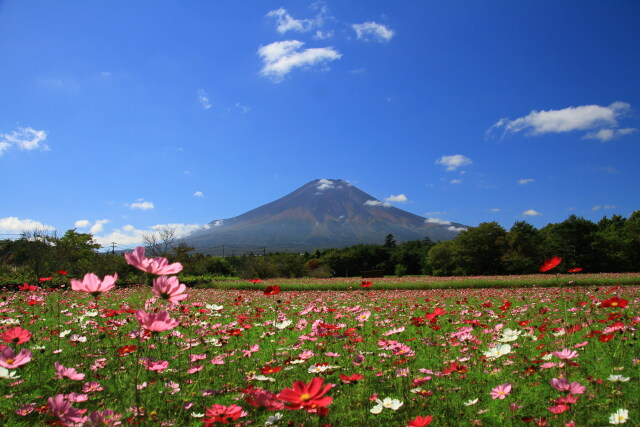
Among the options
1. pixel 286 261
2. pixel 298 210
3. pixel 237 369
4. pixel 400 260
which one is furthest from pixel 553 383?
pixel 298 210

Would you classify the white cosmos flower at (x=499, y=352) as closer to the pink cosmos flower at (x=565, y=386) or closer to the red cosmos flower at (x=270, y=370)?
the pink cosmos flower at (x=565, y=386)

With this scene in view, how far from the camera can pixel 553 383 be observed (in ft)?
4.62

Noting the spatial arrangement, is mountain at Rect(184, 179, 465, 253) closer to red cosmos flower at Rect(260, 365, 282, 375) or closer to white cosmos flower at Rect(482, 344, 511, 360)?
red cosmos flower at Rect(260, 365, 282, 375)

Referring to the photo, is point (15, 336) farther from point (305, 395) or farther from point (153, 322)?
point (305, 395)

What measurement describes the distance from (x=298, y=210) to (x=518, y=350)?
166962 mm

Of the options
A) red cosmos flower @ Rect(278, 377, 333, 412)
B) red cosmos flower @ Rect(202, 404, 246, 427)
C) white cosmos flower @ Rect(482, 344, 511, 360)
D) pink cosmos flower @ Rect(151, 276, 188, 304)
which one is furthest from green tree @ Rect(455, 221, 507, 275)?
pink cosmos flower @ Rect(151, 276, 188, 304)

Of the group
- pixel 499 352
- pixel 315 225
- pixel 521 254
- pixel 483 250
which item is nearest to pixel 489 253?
pixel 483 250

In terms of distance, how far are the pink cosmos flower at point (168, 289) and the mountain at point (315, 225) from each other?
415 feet

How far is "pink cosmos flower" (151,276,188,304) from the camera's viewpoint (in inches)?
44.3

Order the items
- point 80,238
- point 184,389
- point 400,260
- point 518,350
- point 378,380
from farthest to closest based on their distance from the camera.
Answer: point 400,260 → point 80,238 → point 518,350 → point 378,380 → point 184,389

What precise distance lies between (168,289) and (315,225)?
6177 inches

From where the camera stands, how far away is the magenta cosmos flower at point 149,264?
1.12m

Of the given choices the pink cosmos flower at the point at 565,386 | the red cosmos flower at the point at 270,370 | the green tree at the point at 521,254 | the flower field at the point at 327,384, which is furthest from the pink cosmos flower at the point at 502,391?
the green tree at the point at 521,254

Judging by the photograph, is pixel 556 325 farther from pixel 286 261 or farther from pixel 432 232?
pixel 432 232
